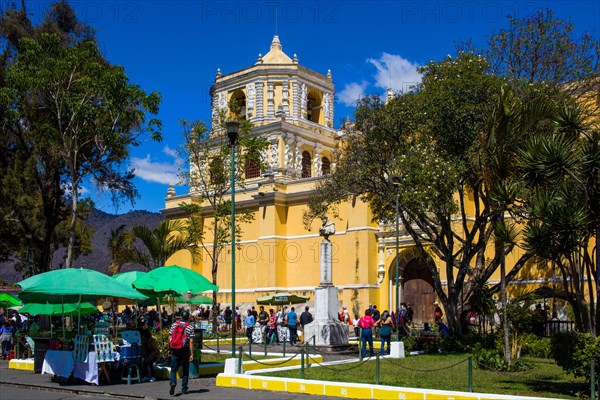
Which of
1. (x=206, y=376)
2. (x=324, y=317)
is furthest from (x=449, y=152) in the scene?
(x=206, y=376)

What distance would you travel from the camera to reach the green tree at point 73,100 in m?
25.2

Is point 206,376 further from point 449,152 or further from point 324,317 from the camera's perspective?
point 449,152

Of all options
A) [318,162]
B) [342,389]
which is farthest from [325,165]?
[342,389]

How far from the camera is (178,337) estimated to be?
13.5 metres

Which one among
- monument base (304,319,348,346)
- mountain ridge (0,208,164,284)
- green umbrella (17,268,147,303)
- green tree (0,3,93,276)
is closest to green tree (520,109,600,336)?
green umbrella (17,268,147,303)

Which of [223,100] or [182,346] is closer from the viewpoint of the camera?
[182,346]

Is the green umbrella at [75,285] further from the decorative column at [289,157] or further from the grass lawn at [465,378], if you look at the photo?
the decorative column at [289,157]

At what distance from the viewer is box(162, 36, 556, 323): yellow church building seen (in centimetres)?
3625

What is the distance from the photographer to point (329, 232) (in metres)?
24.2

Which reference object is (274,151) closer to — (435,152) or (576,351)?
(435,152)

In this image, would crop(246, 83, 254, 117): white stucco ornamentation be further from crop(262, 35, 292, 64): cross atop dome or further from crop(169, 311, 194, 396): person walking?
crop(169, 311, 194, 396): person walking

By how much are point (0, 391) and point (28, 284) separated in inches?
86.7

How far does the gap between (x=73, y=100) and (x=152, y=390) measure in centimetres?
1449

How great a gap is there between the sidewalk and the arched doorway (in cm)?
2075
